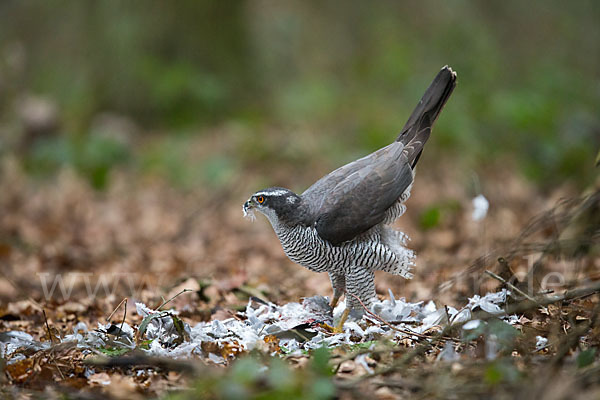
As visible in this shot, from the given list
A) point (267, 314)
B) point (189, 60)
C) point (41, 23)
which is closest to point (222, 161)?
point (189, 60)

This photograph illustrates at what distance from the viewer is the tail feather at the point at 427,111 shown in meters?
4.10

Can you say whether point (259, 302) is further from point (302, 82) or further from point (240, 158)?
point (302, 82)

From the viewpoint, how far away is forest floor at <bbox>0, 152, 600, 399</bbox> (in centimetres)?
256

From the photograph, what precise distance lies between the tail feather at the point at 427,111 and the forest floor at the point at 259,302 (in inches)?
36.9

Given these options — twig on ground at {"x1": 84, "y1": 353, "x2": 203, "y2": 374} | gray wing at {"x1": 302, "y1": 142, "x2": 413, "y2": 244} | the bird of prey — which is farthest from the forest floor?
gray wing at {"x1": 302, "y1": 142, "x2": 413, "y2": 244}

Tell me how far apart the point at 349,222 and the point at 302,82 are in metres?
14.0

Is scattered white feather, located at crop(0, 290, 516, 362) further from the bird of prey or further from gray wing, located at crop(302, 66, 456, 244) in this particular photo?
gray wing, located at crop(302, 66, 456, 244)

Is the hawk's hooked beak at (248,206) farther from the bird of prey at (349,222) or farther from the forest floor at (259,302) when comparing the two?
the forest floor at (259,302)

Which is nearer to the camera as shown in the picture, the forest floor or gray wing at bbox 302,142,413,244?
the forest floor

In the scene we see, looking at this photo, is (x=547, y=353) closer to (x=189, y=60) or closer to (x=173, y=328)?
(x=173, y=328)

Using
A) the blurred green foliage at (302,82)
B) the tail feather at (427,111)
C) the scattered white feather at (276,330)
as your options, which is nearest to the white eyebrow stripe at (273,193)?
the scattered white feather at (276,330)

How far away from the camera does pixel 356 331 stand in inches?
141

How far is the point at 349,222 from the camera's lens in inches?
148

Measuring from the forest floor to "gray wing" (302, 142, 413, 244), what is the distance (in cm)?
60
